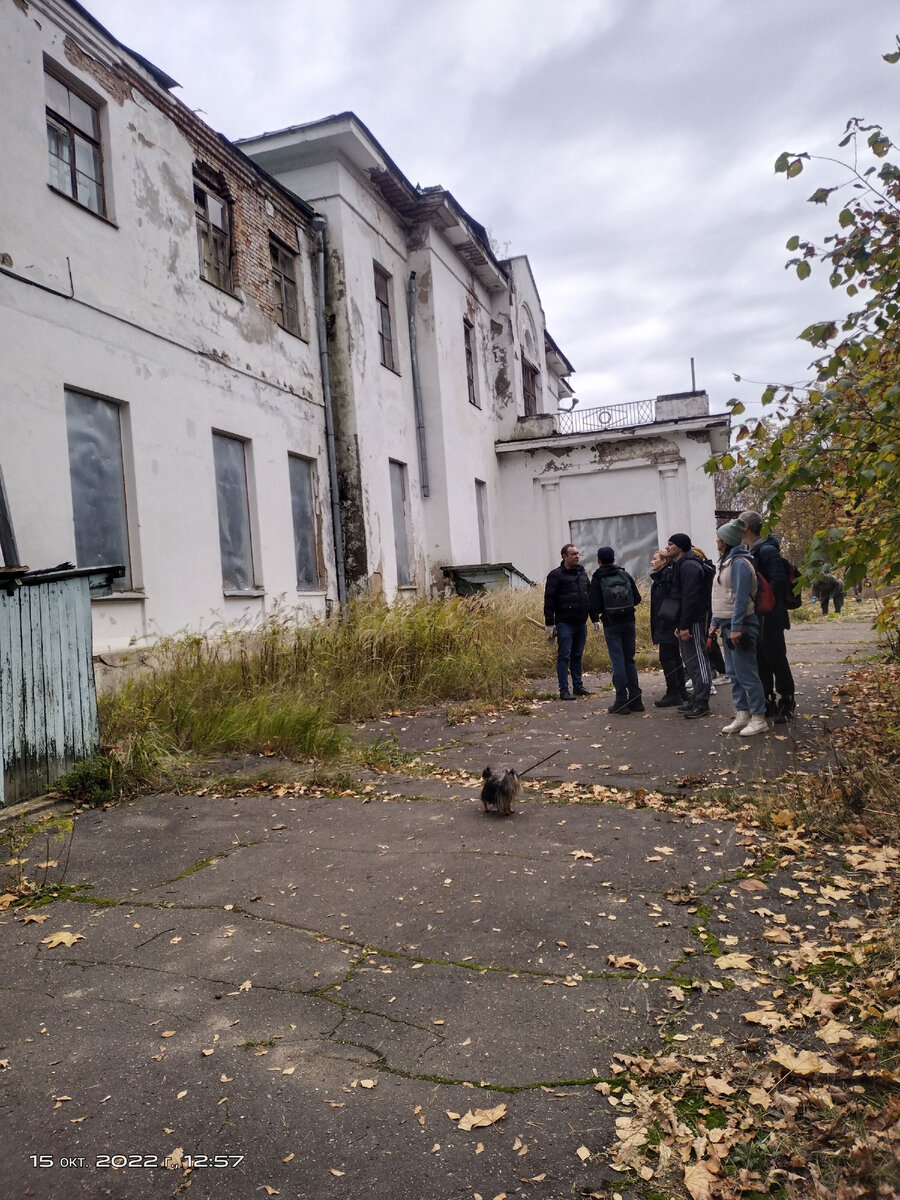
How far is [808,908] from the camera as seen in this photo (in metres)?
3.94

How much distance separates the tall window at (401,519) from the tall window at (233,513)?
4.76 meters

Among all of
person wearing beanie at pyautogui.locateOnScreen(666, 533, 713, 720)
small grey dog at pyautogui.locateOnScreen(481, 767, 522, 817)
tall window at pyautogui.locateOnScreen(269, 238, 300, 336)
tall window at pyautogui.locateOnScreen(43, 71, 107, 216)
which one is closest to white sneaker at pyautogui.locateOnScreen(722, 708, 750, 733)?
person wearing beanie at pyautogui.locateOnScreen(666, 533, 713, 720)

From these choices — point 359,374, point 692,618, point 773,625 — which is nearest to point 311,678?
point 692,618

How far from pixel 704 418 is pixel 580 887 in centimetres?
1788

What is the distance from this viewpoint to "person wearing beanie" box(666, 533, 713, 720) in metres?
8.38

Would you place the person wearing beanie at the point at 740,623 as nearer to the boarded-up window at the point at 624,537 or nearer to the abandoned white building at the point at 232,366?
the abandoned white building at the point at 232,366

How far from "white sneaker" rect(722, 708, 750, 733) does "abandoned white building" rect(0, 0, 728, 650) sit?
6.09 metres

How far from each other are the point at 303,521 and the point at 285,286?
3.72 metres

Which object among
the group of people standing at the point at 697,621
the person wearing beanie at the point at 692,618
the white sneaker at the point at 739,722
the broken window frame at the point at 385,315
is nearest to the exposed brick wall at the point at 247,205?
the broken window frame at the point at 385,315

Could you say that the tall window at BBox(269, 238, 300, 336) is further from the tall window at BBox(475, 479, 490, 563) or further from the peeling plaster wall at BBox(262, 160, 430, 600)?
the tall window at BBox(475, 479, 490, 563)

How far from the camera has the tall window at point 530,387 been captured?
82.3ft

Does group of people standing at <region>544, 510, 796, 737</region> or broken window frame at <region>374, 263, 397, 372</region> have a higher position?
broken window frame at <region>374, 263, 397, 372</region>

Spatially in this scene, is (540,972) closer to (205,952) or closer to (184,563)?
(205,952)

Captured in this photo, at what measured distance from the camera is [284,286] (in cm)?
1376
